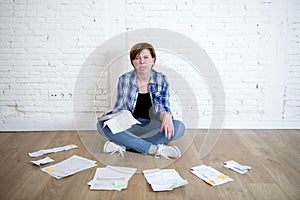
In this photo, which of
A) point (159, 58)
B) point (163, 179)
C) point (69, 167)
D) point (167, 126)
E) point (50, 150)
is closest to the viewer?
point (163, 179)

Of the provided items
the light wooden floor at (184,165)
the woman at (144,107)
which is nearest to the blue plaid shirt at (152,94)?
the woman at (144,107)

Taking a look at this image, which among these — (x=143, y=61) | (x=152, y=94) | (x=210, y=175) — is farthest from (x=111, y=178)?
(x=143, y=61)

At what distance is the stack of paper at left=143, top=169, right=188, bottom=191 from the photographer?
163 cm

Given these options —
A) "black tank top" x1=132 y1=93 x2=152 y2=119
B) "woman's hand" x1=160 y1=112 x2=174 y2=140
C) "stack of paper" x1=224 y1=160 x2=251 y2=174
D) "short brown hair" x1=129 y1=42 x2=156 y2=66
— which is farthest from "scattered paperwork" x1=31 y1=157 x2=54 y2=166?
"stack of paper" x1=224 y1=160 x2=251 y2=174

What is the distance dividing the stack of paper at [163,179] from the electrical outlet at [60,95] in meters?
1.09

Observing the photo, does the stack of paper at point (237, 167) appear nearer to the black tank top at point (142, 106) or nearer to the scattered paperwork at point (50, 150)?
the black tank top at point (142, 106)

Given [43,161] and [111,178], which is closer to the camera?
[111,178]

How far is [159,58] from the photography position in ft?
8.22

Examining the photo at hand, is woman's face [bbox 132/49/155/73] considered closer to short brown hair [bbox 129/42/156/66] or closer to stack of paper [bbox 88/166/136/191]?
short brown hair [bbox 129/42/156/66]

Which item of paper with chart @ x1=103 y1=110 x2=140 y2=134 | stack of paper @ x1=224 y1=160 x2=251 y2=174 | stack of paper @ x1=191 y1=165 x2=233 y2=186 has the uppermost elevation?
paper with chart @ x1=103 y1=110 x2=140 y2=134

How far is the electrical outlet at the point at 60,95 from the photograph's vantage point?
2.56 meters

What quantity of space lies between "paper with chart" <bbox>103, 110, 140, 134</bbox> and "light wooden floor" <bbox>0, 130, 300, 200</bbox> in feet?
0.59

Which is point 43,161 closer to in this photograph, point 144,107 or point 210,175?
point 144,107

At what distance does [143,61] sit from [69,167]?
0.81m
